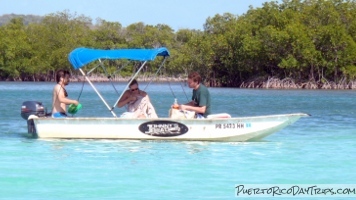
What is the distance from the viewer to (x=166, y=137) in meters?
17.7

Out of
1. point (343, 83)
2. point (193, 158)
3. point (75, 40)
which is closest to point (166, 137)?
point (193, 158)

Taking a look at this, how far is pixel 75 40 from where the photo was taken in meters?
117

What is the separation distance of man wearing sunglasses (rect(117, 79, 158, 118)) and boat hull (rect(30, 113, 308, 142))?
1.24ft

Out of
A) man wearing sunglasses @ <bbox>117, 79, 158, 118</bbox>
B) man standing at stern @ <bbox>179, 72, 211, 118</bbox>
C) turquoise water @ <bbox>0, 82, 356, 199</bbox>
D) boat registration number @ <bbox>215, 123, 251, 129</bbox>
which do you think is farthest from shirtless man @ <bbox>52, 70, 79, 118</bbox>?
boat registration number @ <bbox>215, 123, 251, 129</bbox>

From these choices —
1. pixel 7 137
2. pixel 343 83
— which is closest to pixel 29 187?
pixel 7 137

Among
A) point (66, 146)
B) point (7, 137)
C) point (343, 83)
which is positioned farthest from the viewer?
point (343, 83)

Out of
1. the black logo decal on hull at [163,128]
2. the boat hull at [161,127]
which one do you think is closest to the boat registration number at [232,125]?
the boat hull at [161,127]

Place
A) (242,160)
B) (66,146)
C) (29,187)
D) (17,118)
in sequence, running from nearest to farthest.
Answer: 1. (29,187)
2. (242,160)
3. (66,146)
4. (17,118)

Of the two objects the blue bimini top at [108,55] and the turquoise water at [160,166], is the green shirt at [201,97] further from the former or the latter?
the blue bimini top at [108,55]

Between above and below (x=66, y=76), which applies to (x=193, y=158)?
below

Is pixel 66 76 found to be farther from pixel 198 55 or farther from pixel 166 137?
pixel 198 55

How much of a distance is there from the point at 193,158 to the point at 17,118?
1308 cm

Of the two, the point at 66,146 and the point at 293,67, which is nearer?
the point at 66,146

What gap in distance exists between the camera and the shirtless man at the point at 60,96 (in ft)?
58.2
